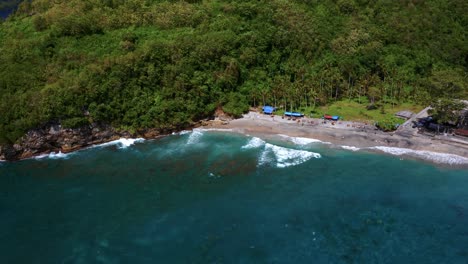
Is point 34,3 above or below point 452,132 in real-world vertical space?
above

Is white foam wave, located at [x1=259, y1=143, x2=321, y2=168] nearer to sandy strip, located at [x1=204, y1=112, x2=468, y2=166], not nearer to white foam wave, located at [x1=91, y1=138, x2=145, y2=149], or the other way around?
sandy strip, located at [x1=204, y1=112, x2=468, y2=166]

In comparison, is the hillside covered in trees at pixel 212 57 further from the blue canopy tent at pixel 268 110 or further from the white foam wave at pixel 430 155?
the white foam wave at pixel 430 155

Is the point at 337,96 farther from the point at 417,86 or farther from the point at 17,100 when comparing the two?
the point at 17,100

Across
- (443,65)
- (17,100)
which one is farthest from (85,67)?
(443,65)

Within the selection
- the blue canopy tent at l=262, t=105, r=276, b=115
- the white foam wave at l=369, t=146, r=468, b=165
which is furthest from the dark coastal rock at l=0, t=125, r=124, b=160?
the white foam wave at l=369, t=146, r=468, b=165

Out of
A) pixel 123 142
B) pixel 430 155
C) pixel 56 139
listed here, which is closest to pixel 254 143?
pixel 123 142

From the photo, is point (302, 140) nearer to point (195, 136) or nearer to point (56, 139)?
point (195, 136)
